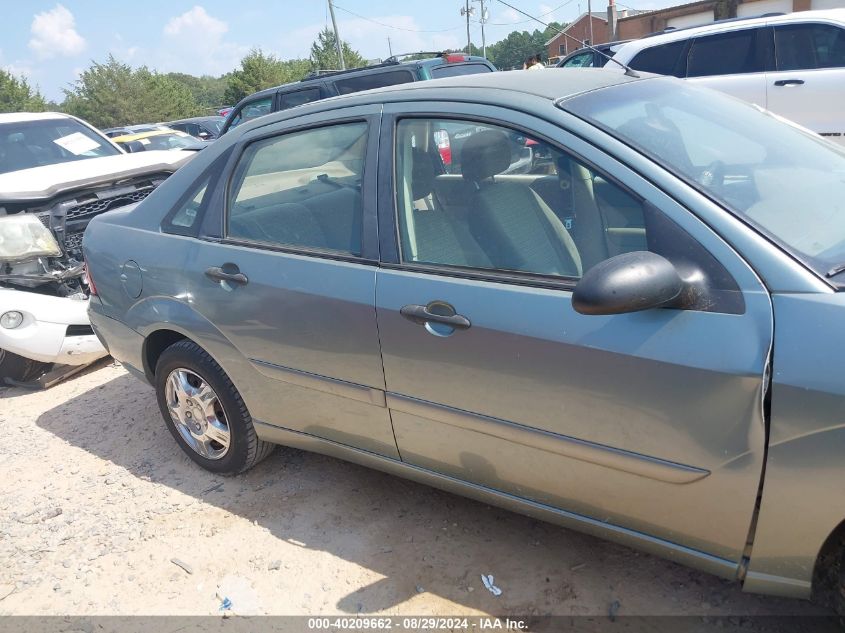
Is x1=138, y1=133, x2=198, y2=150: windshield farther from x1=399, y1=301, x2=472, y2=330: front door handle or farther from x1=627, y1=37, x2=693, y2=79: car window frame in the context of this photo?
x1=399, y1=301, x2=472, y2=330: front door handle

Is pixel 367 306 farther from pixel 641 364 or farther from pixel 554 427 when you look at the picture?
pixel 641 364

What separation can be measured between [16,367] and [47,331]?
590 mm

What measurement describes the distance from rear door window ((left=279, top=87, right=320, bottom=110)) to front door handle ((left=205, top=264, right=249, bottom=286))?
6098 millimetres

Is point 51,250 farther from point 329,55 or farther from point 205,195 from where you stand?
point 329,55

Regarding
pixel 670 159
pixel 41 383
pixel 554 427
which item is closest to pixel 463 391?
pixel 554 427

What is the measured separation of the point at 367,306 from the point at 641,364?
3.18ft

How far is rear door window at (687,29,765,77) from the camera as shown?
7.29 m

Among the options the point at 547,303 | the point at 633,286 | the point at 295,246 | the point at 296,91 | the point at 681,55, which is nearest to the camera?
the point at 633,286

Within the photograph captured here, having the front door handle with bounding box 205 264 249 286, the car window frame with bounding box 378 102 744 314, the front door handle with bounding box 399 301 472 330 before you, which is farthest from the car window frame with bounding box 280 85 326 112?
the front door handle with bounding box 399 301 472 330

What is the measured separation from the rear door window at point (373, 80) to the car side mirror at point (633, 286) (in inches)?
243

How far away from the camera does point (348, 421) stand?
8.80 feet

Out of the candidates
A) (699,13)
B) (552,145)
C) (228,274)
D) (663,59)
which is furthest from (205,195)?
(699,13)

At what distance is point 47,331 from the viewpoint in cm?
449

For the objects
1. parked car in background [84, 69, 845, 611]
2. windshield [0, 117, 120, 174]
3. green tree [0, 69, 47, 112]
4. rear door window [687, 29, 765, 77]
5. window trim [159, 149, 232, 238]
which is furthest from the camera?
green tree [0, 69, 47, 112]
